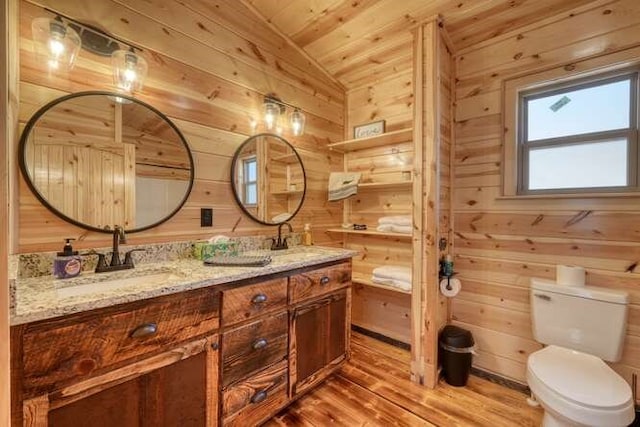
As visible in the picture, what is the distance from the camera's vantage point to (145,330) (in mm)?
1094

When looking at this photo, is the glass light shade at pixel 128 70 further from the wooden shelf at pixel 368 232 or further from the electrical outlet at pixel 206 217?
the wooden shelf at pixel 368 232

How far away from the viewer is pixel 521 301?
1.94 m

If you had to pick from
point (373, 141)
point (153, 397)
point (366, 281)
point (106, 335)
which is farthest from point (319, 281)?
point (373, 141)

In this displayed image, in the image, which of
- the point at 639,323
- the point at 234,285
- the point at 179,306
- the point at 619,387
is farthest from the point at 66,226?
the point at 639,323

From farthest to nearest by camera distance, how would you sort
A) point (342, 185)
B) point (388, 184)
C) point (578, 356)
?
point (342, 185) → point (388, 184) → point (578, 356)

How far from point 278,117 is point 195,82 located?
65cm

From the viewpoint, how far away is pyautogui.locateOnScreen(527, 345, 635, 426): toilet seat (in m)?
1.19

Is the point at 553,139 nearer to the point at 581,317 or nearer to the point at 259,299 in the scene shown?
the point at 581,317

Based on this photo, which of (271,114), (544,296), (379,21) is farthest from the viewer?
(271,114)

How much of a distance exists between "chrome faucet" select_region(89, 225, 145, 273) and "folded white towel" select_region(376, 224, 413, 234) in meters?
1.75

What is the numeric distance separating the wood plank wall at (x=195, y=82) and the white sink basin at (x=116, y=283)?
0.27m

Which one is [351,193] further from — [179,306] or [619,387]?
[619,387]

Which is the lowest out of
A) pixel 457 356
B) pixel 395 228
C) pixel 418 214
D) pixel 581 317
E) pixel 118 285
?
pixel 457 356

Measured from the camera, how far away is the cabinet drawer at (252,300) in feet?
4.47
